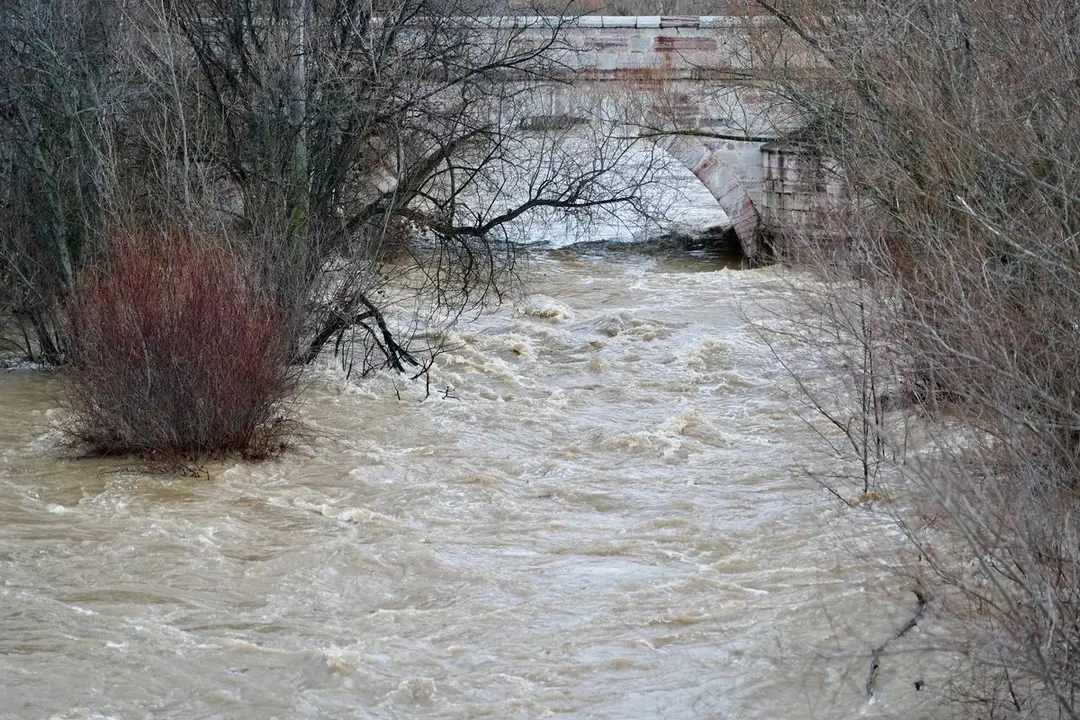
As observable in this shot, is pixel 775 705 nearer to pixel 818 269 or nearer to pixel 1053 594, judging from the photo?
pixel 1053 594

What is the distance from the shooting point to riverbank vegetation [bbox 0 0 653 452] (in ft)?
35.2

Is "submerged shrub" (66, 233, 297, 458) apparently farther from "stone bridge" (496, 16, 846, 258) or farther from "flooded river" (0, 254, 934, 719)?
"stone bridge" (496, 16, 846, 258)

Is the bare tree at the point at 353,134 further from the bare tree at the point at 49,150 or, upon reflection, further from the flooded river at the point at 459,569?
the flooded river at the point at 459,569

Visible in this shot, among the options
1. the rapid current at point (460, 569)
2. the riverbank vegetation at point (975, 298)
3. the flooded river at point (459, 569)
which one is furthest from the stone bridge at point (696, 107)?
the flooded river at point (459, 569)

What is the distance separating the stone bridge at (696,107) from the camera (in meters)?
18.5

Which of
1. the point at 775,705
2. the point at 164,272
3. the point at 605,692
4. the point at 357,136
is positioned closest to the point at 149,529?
the point at 164,272

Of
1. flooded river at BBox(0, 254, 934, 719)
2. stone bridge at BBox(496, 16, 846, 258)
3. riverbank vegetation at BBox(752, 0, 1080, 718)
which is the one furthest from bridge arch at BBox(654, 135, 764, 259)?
flooded river at BBox(0, 254, 934, 719)

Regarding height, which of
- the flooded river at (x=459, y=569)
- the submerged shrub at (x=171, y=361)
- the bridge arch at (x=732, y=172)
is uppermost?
the bridge arch at (x=732, y=172)

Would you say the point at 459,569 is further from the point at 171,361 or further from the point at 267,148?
the point at 267,148

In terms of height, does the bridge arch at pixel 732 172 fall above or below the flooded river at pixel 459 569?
above

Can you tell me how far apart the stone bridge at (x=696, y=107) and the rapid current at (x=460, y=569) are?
24.0ft

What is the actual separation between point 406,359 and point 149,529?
4.53m

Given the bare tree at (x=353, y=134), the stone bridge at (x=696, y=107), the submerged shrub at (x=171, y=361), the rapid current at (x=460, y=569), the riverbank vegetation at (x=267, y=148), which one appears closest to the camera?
the rapid current at (x=460, y=569)

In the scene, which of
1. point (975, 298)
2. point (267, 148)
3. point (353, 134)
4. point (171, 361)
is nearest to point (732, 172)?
point (353, 134)
